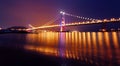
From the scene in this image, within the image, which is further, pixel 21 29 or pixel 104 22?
pixel 21 29

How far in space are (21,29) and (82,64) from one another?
175 ft

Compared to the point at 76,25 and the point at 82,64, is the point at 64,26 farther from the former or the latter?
the point at 82,64

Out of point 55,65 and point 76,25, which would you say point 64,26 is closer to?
point 76,25

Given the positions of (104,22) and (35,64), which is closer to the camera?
(35,64)

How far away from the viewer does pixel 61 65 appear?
316 inches

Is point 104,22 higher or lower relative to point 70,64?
higher

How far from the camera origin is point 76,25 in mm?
43625

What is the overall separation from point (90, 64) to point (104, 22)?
34.2m

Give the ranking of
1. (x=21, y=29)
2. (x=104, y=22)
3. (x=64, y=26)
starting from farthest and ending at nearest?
(x=21, y=29) < (x=64, y=26) < (x=104, y=22)

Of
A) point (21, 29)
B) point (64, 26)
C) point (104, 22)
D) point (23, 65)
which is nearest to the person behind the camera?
point (23, 65)

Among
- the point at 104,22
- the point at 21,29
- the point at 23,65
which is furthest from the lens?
the point at 21,29

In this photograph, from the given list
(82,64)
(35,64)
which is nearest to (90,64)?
(82,64)

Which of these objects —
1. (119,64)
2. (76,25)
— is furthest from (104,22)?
(119,64)

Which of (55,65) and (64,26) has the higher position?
(64,26)
